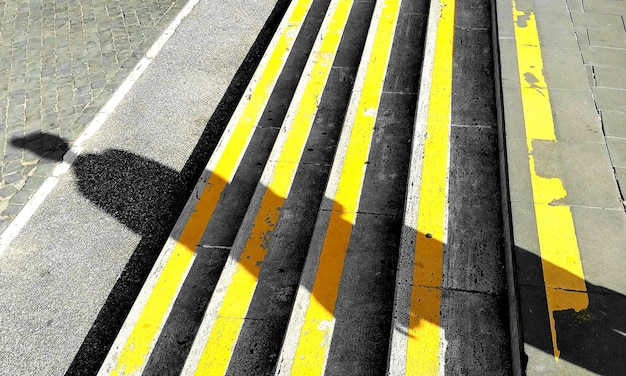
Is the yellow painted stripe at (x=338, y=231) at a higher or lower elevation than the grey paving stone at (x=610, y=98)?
lower

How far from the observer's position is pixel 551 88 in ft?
17.0

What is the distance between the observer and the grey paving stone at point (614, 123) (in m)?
4.69

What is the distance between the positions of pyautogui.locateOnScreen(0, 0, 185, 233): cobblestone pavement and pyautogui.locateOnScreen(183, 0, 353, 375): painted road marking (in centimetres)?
268

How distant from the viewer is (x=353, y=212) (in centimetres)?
461

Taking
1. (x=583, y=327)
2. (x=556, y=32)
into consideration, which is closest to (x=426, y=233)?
(x=583, y=327)

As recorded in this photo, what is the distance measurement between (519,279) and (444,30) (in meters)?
3.81

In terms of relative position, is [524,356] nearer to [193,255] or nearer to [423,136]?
[423,136]

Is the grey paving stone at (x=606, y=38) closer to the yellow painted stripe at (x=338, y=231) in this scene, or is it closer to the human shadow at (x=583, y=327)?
the yellow painted stripe at (x=338, y=231)

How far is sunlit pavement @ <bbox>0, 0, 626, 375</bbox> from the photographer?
368cm

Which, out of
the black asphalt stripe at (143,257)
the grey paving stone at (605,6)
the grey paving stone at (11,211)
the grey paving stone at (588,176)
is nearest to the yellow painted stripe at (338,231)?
the grey paving stone at (588,176)

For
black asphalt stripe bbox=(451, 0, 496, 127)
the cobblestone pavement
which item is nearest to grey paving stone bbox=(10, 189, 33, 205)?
the cobblestone pavement

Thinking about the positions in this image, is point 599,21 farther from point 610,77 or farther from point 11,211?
point 11,211

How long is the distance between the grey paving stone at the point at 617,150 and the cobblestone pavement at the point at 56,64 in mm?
5669

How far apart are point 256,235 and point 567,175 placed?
8.52 ft
